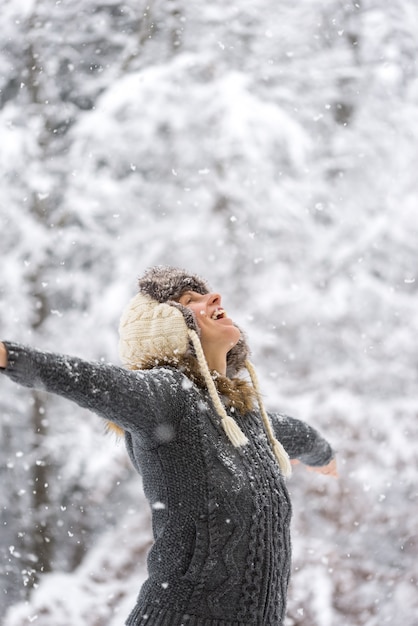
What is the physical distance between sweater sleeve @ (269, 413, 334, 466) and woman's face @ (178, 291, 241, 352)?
0.32 meters

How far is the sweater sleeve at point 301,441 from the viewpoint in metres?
1.77

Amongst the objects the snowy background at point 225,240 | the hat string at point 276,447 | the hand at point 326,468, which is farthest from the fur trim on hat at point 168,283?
the snowy background at point 225,240

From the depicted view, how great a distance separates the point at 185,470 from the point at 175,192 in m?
3.05

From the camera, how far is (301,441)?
1.83 meters

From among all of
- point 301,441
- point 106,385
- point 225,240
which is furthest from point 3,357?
point 225,240

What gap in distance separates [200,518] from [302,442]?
0.57 meters

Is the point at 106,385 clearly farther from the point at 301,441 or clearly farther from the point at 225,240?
the point at 225,240

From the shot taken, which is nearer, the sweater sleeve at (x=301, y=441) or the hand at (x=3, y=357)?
the hand at (x=3, y=357)

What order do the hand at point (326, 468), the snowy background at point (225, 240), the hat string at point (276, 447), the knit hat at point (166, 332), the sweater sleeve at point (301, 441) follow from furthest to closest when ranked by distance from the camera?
the snowy background at point (225, 240) → the hand at point (326, 468) → the sweater sleeve at point (301, 441) → the hat string at point (276, 447) → the knit hat at point (166, 332)

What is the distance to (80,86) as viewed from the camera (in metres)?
4.12

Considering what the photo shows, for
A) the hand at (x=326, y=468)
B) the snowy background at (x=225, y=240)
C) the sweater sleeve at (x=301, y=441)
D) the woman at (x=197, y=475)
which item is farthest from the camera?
the snowy background at (x=225, y=240)

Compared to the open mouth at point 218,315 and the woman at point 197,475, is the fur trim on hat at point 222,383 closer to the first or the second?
the woman at point 197,475

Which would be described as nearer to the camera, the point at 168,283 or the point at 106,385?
the point at 106,385

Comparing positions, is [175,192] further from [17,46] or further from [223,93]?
[17,46]
